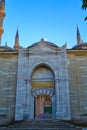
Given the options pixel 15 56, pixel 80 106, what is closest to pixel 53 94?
pixel 80 106

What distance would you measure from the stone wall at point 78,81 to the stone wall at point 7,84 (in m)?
4.45

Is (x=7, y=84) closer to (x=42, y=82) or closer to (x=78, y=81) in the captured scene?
(x=42, y=82)

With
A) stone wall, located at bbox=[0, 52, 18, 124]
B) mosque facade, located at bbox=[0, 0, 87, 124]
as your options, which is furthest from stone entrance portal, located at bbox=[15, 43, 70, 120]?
stone wall, located at bbox=[0, 52, 18, 124]

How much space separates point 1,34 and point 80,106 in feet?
46.4

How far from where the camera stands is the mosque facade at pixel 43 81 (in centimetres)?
1302

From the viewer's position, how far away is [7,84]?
14078mm

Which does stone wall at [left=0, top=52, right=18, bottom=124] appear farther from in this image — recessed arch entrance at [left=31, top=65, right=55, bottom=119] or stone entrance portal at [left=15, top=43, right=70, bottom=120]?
recessed arch entrance at [left=31, top=65, right=55, bottom=119]

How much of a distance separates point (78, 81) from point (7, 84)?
563 cm

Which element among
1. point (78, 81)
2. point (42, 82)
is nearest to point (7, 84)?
point (42, 82)

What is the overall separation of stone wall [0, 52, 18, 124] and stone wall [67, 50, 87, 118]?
175 inches

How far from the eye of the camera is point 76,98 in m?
13.4

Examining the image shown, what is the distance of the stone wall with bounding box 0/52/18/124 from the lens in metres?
13.2

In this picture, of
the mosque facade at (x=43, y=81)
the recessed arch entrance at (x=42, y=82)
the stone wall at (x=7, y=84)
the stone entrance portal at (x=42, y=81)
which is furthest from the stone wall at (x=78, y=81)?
the stone wall at (x=7, y=84)

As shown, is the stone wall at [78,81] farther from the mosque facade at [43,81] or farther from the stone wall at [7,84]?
the stone wall at [7,84]
